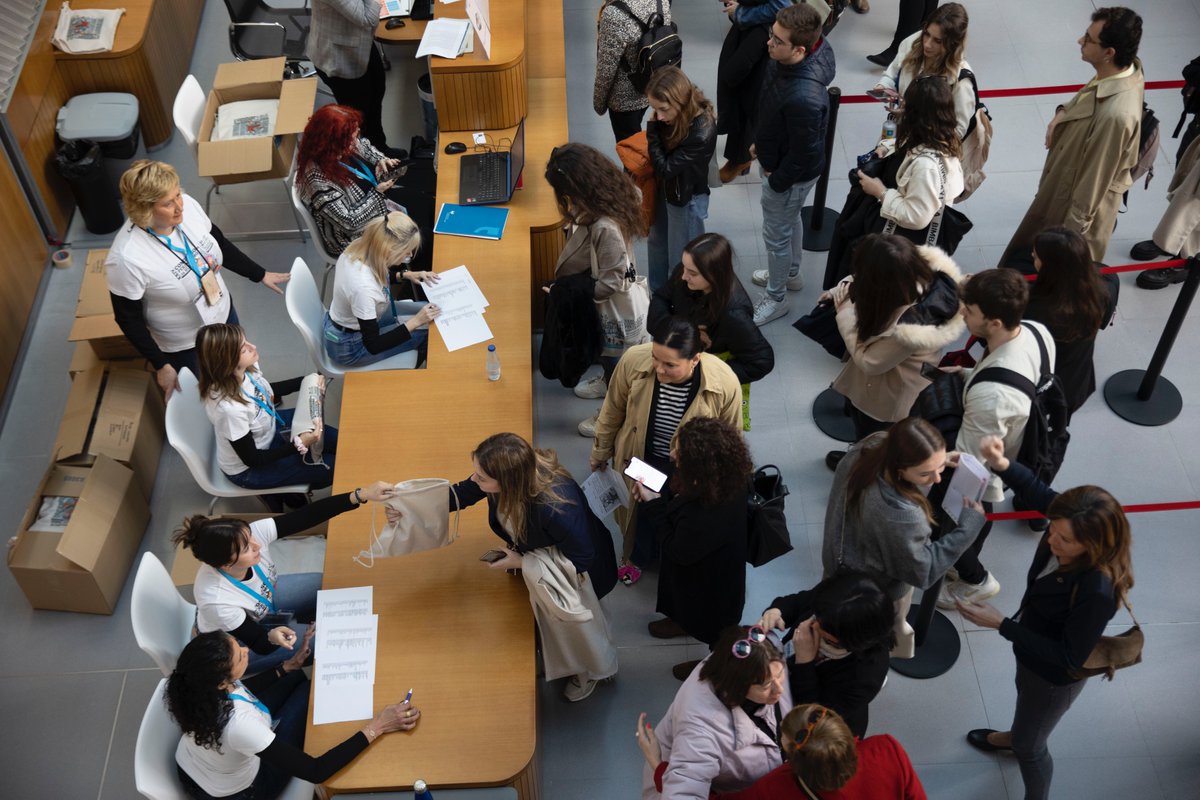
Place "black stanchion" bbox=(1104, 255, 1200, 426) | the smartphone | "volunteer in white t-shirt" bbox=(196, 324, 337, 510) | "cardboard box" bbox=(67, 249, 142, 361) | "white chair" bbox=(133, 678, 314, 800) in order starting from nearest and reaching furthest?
"white chair" bbox=(133, 678, 314, 800) → the smartphone → "volunteer in white t-shirt" bbox=(196, 324, 337, 510) → "cardboard box" bbox=(67, 249, 142, 361) → "black stanchion" bbox=(1104, 255, 1200, 426)

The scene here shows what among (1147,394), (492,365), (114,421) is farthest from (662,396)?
(1147,394)

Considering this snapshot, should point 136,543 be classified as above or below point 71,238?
below

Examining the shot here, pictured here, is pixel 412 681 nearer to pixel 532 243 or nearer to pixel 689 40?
pixel 532 243

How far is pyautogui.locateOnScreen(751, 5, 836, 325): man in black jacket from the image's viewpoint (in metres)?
4.58

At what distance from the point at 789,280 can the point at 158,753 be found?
3.93 m

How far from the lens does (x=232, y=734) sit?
310 centimetres

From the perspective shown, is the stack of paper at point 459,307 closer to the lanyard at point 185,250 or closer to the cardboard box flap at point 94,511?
the lanyard at point 185,250

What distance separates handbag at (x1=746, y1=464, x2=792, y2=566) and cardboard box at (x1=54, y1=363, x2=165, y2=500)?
2870 millimetres

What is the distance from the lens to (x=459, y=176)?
5367 mm

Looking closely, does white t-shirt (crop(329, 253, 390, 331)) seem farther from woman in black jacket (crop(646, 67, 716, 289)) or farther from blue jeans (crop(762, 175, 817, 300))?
blue jeans (crop(762, 175, 817, 300))

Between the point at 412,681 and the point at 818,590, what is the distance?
1398 millimetres

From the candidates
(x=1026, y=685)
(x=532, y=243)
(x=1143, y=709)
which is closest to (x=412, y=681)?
(x=1026, y=685)

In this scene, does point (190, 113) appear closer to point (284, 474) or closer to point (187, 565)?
point (284, 474)

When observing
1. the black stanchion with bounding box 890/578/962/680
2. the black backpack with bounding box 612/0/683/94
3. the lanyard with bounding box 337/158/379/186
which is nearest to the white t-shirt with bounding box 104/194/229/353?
the lanyard with bounding box 337/158/379/186
